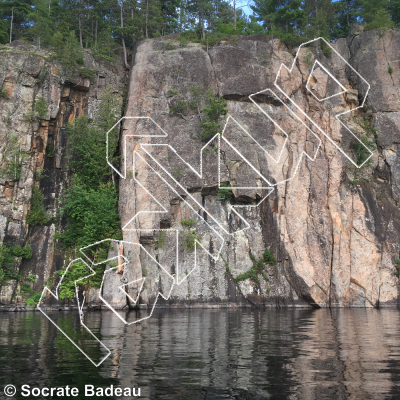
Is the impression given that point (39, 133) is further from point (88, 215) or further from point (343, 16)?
point (343, 16)

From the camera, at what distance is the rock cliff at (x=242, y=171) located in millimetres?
28422

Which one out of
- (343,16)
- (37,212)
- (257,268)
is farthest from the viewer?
(343,16)

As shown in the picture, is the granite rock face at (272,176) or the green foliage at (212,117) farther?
the green foliage at (212,117)

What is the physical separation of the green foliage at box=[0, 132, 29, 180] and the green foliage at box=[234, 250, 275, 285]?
60.1 ft

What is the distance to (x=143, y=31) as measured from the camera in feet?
139

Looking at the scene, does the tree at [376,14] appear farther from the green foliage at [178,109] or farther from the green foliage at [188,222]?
the green foliage at [188,222]

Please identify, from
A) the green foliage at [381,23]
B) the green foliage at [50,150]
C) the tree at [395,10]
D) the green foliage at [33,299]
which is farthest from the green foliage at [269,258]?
the tree at [395,10]

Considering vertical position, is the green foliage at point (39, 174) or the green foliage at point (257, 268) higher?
the green foliage at point (39, 174)

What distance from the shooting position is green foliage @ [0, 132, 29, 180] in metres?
30.3

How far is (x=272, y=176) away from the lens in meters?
31.6

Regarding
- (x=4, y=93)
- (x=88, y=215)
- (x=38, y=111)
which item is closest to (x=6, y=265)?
(x=88, y=215)

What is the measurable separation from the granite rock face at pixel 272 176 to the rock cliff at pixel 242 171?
94mm

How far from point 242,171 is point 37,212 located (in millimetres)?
15915

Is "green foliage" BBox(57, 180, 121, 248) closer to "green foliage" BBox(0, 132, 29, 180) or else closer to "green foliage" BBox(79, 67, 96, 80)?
"green foliage" BBox(0, 132, 29, 180)
